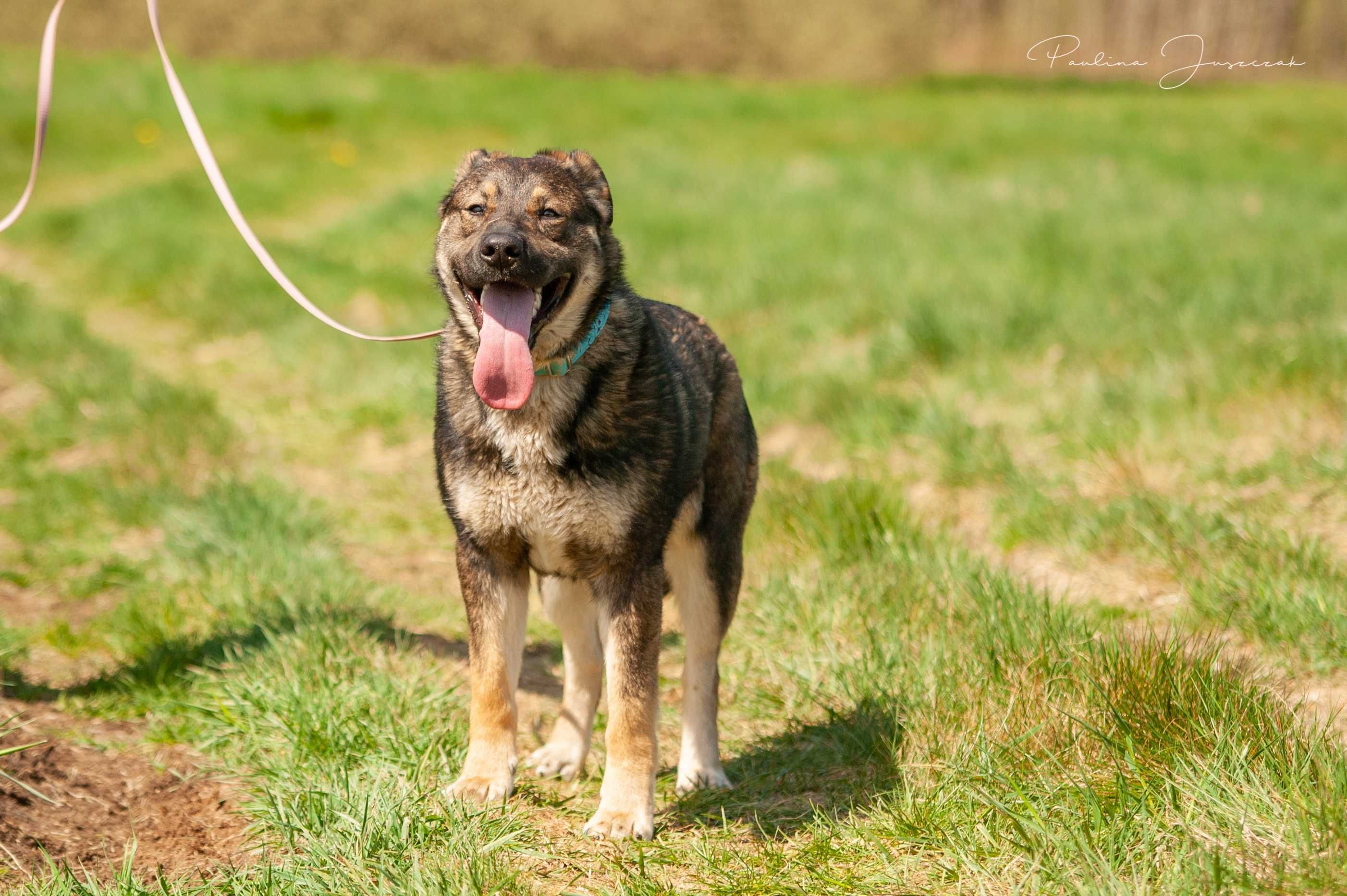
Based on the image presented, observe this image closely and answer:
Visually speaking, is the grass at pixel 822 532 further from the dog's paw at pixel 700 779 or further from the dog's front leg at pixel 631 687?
the dog's front leg at pixel 631 687

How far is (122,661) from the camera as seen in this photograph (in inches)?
171

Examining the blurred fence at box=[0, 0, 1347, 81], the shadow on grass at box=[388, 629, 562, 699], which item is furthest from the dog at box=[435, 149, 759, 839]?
the blurred fence at box=[0, 0, 1347, 81]

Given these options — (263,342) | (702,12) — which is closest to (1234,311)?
(263,342)

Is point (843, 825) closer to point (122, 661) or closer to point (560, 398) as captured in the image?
point (560, 398)

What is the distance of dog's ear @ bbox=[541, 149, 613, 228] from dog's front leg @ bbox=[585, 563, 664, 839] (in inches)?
43.6

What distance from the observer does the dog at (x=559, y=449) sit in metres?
3.35

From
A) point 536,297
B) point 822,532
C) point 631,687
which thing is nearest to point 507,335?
point 536,297

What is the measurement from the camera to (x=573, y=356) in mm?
3516

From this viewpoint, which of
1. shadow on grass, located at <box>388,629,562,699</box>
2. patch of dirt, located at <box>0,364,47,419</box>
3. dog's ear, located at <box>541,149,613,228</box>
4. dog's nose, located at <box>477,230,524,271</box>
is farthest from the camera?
patch of dirt, located at <box>0,364,47,419</box>

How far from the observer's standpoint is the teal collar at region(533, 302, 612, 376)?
11.5 ft

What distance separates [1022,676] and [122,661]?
3.05 metres

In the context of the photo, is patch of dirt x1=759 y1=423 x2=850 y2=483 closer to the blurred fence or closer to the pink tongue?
the pink tongue

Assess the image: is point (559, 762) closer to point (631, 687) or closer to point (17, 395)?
point (631, 687)

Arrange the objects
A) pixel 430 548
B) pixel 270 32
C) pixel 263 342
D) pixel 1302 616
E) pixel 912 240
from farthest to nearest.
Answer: pixel 270 32 < pixel 912 240 < pixel 263 342 < pixel 430 548 < pixel 1302 616
